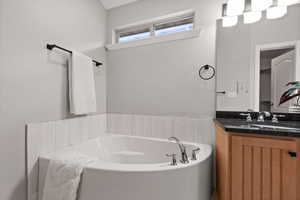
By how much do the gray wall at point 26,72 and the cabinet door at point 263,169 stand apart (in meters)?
1.85

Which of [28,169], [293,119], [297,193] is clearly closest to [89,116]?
[28,169]

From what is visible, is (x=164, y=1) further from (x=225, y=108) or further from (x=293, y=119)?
(x=293, y=119)

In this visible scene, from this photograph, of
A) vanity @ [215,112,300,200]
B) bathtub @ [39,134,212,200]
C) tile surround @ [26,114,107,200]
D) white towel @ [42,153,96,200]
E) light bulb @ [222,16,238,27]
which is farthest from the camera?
light bulb @ [222,16,238,27]

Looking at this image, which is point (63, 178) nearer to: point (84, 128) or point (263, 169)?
point (84, 128)

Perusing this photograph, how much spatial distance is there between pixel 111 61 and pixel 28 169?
174 centimetres

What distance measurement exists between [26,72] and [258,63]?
7.78 feet

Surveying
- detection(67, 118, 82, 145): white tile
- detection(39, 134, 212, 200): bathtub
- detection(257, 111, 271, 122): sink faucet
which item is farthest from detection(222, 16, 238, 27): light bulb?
detection(67, 118, 82, 145): white tile

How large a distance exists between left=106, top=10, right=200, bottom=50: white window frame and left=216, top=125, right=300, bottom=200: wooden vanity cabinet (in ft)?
4.39

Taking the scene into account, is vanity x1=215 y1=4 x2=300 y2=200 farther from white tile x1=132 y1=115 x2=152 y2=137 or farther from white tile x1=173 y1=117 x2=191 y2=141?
white tile x1=132 y1=115 x2=152 y2=137

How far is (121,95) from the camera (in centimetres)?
247

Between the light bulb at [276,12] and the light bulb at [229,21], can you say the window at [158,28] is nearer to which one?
the light bulb at [229,21]

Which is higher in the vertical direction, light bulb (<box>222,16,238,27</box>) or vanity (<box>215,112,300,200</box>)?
light bulb (<box>222,16,238,27</box>)

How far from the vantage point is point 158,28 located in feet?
7.68

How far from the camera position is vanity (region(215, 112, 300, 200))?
3.48ft
